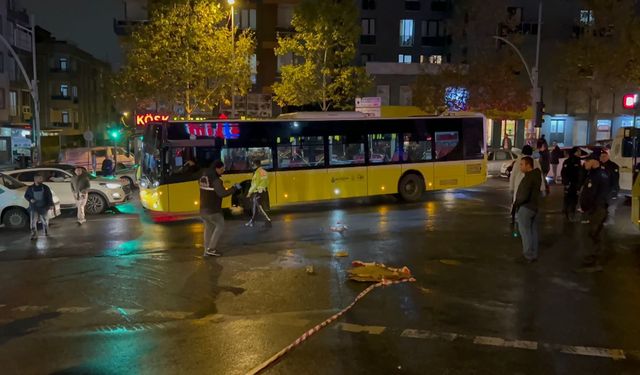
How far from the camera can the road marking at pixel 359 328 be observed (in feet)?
21.9

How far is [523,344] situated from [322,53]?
1136 inches

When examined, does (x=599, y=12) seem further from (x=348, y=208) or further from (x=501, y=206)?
(x=348, y=208)

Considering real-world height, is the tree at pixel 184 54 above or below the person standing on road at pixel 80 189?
above

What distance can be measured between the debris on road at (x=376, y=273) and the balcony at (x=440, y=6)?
45640 mm

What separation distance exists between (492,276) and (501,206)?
28.4 ft

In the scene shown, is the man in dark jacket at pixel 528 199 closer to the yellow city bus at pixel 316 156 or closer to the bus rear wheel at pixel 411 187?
the yellow city bus at pixel 316 156

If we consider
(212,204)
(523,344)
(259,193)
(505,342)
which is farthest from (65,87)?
(523,344)

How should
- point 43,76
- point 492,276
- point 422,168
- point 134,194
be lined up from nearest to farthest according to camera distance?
1. point 492,276
2. point 422,168
3. point 134,194
4. point 43,76

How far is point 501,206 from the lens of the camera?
57.0 feet

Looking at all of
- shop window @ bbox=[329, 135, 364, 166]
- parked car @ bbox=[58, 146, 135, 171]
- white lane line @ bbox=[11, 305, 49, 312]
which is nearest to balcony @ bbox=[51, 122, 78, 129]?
parked car @ bbox=[58, 146, 135, 171]

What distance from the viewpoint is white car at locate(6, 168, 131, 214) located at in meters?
17.3

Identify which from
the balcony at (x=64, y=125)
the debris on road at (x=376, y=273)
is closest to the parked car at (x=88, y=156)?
the debris on road at (x=376, y=273)

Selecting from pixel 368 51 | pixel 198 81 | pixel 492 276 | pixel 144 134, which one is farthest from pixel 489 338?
pixel 368 51

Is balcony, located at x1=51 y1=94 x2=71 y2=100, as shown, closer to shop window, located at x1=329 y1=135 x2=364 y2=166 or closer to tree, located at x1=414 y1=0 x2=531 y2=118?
tree, located at x1=414 y1=0 x2=531 y2=118
